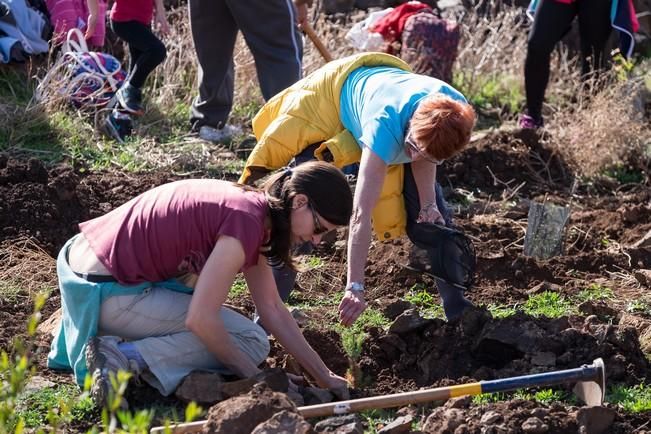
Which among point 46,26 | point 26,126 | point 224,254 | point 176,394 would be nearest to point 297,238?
point 224,254

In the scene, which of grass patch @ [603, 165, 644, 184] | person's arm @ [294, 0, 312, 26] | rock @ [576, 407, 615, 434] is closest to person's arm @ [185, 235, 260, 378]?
rock @ [576, 407, 615, 434]

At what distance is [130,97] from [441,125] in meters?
4.02

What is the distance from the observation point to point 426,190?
4.79 meters

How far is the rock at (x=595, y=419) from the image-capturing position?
381 centimetres

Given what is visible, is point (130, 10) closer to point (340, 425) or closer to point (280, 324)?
point (280, 324)

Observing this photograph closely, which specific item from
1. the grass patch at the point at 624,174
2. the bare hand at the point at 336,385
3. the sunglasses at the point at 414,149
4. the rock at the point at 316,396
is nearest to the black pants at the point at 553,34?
the grass patch at the point at 624,174

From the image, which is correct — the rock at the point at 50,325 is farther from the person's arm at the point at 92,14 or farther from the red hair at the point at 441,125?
the person's arm at the point at 92,14

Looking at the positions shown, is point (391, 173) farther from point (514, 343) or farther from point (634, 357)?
point (634, 357)

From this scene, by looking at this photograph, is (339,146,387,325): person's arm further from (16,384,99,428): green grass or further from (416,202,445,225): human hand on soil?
(16,384,99,428): green grass

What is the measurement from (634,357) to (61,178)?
336cm

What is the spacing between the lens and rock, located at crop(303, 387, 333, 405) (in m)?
4.03

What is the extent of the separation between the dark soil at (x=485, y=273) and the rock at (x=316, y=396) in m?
0.30

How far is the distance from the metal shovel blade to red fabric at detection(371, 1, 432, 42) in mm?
5382

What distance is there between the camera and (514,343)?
4500 millimetres
